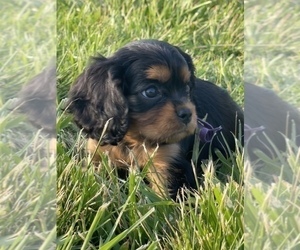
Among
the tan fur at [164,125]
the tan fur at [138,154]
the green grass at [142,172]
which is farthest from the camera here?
the tan fur at [138,154]

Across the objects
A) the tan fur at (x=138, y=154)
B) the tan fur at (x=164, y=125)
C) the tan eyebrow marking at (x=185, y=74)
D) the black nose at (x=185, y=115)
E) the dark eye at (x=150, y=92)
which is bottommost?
the tan fur at (x=138, y=154)

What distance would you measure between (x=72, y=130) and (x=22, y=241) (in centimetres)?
158

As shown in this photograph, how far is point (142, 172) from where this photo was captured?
2449 millimetres

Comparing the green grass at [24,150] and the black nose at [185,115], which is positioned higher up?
the green grass at [24,150]

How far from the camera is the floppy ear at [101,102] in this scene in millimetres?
2896

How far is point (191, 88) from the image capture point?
3.20m

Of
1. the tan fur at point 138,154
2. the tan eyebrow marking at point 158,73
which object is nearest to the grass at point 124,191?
the tan fur at point 138,154

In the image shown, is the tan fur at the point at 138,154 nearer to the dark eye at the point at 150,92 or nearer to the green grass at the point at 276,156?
the dark eye at the point at 150,92

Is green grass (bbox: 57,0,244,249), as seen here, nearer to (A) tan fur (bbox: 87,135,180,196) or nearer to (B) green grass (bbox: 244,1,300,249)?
(A) tan fur (bbox: 87,135,180,196)

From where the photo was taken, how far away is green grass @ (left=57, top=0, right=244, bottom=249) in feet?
6.84

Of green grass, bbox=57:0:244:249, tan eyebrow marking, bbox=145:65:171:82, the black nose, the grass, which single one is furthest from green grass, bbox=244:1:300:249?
tan eyebrow marking, bbox=145:65:171:82

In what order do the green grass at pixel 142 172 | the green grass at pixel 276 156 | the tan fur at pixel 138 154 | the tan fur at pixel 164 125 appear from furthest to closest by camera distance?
the tan fur at pixel 138 154 → the tan fur at pixel 164 125 → the green grass at pixel 142 172 → the green grass at pixel 276 156

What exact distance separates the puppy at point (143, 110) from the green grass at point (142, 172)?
5.6 inches

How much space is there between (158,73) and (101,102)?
296 millimetres
